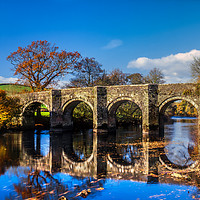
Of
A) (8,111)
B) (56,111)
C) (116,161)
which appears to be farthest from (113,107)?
(8,111)

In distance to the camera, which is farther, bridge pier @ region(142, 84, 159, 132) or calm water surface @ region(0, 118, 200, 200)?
bridge pier @ region(142, 84, 159, 132)

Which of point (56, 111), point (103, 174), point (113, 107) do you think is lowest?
point (103, 174)

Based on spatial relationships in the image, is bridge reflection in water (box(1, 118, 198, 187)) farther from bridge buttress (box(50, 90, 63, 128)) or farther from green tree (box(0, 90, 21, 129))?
green tree (box(0, 90, 21, 129))

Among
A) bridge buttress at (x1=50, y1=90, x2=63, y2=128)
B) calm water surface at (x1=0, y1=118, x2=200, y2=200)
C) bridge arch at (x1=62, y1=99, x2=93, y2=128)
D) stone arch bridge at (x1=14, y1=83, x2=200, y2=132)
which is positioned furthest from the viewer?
A: bridge buttress at (x1=50, y1=90, x2=63, y2=128)

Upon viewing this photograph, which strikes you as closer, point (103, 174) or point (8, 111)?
point (103, 174)

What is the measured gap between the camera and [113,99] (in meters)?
21.8

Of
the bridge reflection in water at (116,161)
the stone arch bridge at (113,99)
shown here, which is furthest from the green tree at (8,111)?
the bridge reflection in water at (116,161)

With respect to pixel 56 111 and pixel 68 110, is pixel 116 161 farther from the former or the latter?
pixel 68 110

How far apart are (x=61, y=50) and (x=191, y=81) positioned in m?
21.2

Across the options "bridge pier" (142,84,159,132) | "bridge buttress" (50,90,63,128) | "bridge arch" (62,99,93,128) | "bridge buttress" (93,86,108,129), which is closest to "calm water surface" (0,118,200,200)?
"bridge pier" (142,84,159,132)

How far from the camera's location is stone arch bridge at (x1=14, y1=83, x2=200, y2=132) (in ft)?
62.7

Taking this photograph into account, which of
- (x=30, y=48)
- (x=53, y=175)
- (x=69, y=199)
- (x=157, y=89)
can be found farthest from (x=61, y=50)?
(x=69, y=199)

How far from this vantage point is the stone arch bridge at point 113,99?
19125mm

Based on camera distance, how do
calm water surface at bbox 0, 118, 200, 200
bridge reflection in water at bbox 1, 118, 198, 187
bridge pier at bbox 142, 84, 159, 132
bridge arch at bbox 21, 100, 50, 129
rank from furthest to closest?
bridge arch at bbox 21, 100, 50, 129, bridge pier at bbox 142, 84, 159, 132, bridge reflection in water at bbox 1, 118, 198, 187, calm water surface at bbox 0, 118, 200, 200
